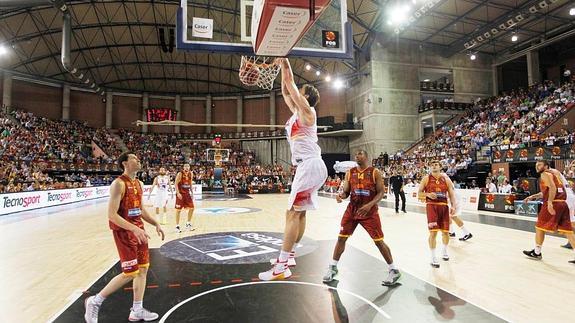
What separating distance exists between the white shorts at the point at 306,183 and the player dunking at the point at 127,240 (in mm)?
1576

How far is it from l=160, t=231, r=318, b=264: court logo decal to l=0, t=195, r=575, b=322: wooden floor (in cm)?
64

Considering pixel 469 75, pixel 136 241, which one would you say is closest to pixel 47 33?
pixel 136 241

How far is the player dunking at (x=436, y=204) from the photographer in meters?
5.66

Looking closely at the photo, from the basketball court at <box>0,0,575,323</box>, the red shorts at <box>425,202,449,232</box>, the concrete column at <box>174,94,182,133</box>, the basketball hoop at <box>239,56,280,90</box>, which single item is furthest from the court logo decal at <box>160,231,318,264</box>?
the concrete column at <box>174,94,182,133</box>

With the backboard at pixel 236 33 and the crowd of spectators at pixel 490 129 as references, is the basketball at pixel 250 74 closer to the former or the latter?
the backboard at pixel 236 33

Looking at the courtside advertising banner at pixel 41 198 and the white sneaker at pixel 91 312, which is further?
the courtside advertising banner at pixel 41 198

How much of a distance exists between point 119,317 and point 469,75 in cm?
3285

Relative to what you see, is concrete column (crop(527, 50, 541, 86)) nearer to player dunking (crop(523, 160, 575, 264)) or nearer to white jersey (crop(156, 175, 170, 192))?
player dunking (crop(523, 160, 575, 264))

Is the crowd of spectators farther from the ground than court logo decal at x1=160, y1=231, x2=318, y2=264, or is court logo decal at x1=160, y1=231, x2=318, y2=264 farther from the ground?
the crowd of spectators

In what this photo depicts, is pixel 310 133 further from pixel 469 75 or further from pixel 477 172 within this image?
pixel 469 75

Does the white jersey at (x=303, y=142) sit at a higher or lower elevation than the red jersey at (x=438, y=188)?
higher

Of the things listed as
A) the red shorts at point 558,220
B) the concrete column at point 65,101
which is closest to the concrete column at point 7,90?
the concrete column at point 65,101

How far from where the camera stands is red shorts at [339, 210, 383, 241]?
4527 mm

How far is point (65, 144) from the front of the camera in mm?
27641
